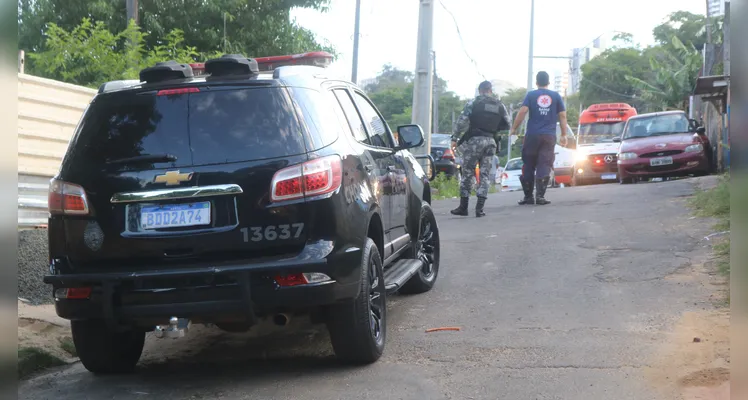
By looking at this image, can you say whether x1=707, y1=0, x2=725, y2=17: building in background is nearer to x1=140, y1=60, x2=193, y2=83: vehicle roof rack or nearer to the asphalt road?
the asphalt road

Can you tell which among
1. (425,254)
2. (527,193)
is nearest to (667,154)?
(527,193)

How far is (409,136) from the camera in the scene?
7086 mm

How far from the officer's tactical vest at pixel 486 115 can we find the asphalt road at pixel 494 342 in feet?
8.94

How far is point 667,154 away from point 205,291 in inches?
602

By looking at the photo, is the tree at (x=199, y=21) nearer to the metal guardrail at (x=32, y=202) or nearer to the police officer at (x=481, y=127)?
the police officer at (x=481, y=127)

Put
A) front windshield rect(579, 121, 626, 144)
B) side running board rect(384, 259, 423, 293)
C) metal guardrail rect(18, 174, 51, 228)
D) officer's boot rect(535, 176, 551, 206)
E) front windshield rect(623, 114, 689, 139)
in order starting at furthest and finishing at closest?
1. front windshield rect(579, 121, 626, 144)
2. front windshield rect(623, 114, 689, 139)
3. officer's boot rect(535, 176, 551, 206)
4. metal guardrail rect(18, 174, 51, 228)
5. side running board rect(384, 259, 423, 293)

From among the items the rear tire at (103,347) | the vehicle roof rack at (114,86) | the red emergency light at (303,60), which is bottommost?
the rear tire at (103,347)

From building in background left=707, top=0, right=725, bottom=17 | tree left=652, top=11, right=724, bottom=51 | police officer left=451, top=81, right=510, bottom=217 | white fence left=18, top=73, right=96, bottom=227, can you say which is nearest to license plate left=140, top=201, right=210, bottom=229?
white fence left=18, top=73, right=96, bottom=227

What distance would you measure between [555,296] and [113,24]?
1486cm

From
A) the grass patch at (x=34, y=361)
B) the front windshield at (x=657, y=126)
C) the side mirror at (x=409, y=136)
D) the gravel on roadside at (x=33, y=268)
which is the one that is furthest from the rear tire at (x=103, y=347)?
the front windshield at (x=657, y=126)

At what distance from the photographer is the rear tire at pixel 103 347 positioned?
5.18 m

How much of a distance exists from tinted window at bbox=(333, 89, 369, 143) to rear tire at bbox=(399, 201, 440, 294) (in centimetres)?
146

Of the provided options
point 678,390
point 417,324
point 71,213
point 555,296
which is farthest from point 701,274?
point 71,213

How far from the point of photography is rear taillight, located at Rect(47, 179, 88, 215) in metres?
4.86
